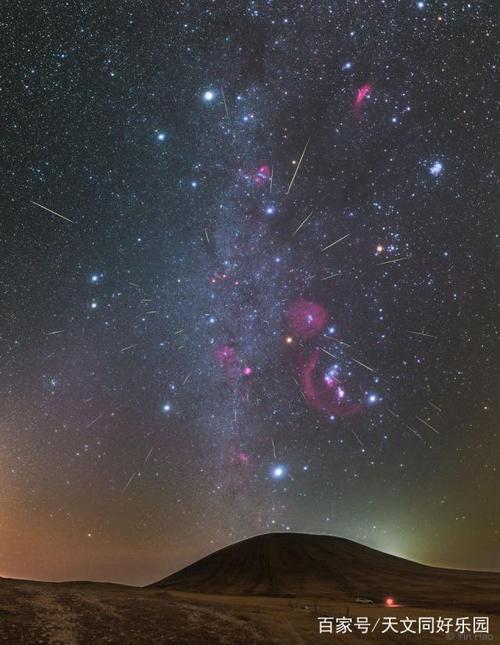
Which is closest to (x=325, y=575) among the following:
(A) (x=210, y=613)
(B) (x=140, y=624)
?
(A) (x=210, y=613)

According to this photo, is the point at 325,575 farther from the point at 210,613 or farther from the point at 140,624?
the point at 140,624

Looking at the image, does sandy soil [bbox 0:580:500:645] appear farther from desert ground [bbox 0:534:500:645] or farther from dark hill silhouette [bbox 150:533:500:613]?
dark hill silhouette [bbox 150:533:500:613]

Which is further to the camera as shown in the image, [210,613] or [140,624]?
[210,613]

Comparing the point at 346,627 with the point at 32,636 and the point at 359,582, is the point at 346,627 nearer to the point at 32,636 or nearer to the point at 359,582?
the point at 32,636

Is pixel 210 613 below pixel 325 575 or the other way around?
the other way around

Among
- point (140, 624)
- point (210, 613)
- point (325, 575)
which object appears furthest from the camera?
point (325, 575)

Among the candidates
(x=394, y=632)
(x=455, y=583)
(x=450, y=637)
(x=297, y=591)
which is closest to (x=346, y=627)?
(x=394, y=632)

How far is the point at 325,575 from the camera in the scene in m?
82.7

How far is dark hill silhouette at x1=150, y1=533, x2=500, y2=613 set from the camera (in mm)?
56500

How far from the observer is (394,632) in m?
26.1

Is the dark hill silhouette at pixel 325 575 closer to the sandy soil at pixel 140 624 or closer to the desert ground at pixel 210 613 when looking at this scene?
the desert ground at pixel 210 613

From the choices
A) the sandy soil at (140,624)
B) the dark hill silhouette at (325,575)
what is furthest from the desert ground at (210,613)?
the dark hill silhouette at (325,575)

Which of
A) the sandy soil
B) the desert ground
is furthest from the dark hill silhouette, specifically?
the sandy soil

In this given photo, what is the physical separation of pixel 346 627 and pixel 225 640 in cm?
808
